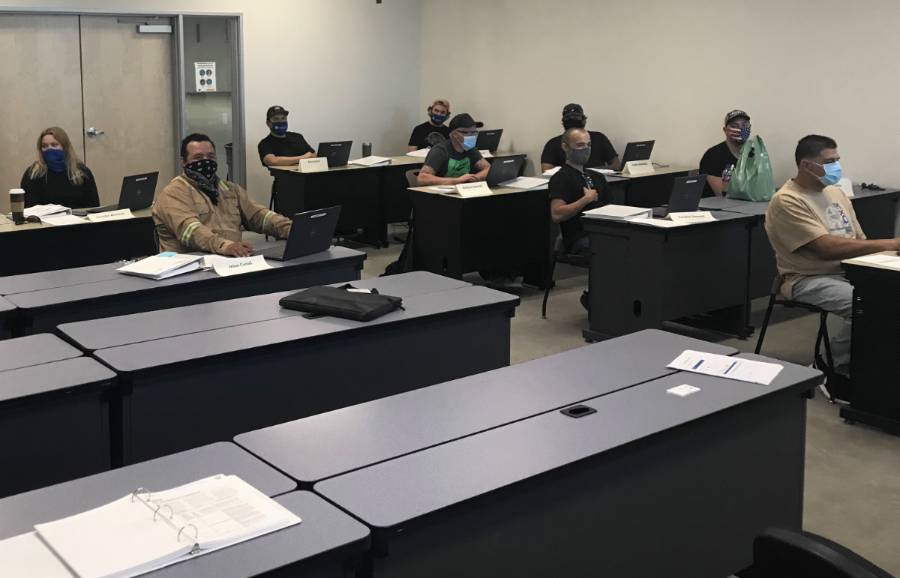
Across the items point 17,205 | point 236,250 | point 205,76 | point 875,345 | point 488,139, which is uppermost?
point 205,76

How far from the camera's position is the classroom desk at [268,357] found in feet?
10.3

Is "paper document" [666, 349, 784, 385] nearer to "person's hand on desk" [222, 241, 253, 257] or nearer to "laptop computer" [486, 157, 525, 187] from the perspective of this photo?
"person's hand on desk" [222, 241, 253, 257]

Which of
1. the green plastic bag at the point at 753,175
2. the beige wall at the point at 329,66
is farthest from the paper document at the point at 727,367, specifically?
the beige wall at the point at 329,66

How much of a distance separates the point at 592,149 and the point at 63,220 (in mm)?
4803

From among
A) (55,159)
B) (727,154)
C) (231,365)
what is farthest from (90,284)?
(727,154)

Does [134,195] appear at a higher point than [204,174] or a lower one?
lower

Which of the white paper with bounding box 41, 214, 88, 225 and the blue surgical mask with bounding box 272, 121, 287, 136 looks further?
the blue surgical mask with bounding box 272, 121, 287, 136

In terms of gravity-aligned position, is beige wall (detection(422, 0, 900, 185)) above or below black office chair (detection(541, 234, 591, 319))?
above

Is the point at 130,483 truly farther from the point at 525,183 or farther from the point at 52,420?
the point at 525,183

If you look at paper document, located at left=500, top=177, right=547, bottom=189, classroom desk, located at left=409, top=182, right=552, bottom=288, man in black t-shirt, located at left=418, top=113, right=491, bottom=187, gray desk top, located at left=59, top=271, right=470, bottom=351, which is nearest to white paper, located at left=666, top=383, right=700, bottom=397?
gray desk top, located at left=59, top=271, right=470, bottom=351

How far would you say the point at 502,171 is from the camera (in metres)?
7.51

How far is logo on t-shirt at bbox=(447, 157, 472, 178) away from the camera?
25.6 ft

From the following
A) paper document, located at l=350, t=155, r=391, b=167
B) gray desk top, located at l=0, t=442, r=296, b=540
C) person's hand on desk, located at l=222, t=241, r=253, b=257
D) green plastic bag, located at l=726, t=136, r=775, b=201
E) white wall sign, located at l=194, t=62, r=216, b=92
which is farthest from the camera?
white wall sign, located at l=194, t=62, r=216, b=92

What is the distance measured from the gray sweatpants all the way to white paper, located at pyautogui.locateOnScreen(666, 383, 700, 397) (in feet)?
7.92
